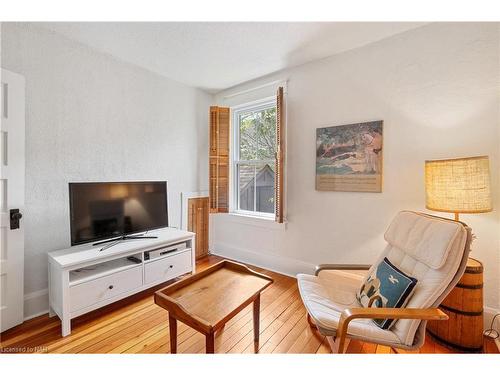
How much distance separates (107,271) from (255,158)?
2.12 meters

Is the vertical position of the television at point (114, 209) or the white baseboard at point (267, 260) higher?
the television at point (114, 209)

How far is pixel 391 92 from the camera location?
204cm

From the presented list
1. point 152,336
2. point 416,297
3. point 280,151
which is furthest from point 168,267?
point 416,297

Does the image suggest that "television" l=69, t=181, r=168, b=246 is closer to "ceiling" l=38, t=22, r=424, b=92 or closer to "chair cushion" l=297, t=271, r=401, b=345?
"ceiling" l=38, t=22, r=424, b=92

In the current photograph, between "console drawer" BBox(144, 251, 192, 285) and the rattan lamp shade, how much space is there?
236 cm

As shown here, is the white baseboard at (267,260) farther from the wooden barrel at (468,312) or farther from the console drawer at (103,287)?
the console drawer at (103,287)

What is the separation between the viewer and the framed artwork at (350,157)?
2.12 metres

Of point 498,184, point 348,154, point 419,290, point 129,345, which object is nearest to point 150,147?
point 129,345

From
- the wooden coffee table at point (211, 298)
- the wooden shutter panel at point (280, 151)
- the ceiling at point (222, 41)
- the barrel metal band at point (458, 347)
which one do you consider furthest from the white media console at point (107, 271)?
the barrel metal band at point (458, 347)

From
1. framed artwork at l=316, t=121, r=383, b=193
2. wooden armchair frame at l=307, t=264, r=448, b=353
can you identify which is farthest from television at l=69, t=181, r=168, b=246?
wooden armchair frame at l=307, t=264, r=448, b=353

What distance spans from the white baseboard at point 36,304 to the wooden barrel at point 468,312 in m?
3.19

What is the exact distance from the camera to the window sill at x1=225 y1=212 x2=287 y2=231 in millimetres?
2799

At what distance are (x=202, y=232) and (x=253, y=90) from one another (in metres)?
2.16
